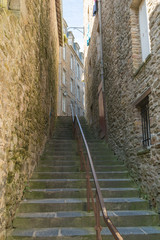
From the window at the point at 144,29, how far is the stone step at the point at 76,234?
3.30m

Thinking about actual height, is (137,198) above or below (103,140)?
below

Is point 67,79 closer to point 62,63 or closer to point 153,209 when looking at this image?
point 62,63

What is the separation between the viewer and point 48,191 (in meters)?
4.35

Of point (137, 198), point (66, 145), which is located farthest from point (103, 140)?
point (137, 198)

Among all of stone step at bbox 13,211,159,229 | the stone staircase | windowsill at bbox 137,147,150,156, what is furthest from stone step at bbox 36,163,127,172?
stone step at bbox 13,211,159,229

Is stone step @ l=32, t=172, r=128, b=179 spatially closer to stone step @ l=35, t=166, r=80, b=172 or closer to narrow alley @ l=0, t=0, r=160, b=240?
narrow alley @ l=0, t=0, r=160, b=240

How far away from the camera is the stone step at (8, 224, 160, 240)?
3.18 meters

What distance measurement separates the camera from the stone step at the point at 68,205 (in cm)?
390

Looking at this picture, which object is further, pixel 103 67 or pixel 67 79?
pixel 67 79

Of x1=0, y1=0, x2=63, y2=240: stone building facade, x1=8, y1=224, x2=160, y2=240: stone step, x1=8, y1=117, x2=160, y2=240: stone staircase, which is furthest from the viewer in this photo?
x1=8, y1=117, x2=160, y2=240: stone staircase

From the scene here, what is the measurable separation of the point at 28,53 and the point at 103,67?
4208mm

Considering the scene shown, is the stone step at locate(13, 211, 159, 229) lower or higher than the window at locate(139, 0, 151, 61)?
lower

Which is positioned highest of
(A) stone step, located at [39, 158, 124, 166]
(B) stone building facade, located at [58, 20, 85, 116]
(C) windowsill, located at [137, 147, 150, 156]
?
(B) stone building facade, located at [58, 20, 85, 116]

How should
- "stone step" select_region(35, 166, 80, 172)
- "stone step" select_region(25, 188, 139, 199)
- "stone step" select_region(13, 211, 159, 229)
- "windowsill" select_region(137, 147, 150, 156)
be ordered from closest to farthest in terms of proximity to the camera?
1. "stone step" select_region(13, 211, 159, 229)
2. "windowsill" select_region(137, 147, 150, 156)
3. "stone step" select_region(25, 188, 139, 199)
4. "stone step" select_region(35, 166, 80, 172)
